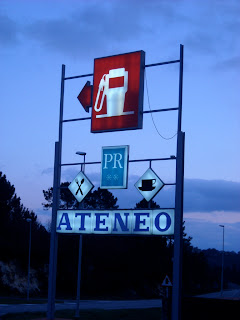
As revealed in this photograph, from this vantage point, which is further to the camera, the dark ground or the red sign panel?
the dark ground

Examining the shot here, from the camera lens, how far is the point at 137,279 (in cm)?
7162

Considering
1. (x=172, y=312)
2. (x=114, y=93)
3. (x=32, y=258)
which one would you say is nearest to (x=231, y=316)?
(x=172, y=312)

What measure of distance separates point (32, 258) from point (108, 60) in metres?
45.6

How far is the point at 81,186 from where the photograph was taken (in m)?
22.5

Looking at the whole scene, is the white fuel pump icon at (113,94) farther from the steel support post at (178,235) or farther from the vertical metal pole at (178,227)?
the steel support post at (178,235)

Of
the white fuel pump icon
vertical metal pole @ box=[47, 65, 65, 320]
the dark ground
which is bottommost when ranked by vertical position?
the dark ground

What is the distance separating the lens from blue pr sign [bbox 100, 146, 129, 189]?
20.8 metres

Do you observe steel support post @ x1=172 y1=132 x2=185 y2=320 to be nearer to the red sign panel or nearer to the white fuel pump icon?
the red sign panel

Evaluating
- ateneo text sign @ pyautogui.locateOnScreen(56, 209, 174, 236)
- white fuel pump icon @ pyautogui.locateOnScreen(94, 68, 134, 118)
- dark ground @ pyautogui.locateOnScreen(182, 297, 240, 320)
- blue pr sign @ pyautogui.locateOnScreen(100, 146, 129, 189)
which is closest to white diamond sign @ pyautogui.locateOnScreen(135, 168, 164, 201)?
ateneo text sign @ pyautogui.locateOnScreen(56, 209, 174, 236)

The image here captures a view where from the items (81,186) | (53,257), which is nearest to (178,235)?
(81,186)

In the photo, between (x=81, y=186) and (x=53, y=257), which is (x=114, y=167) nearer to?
(x=81, y=186)

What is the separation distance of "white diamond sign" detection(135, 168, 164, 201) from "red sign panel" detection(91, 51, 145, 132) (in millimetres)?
1828

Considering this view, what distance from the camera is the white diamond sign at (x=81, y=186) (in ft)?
73.4

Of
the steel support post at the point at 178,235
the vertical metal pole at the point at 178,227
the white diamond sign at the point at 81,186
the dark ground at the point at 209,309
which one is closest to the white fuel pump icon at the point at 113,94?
the vertical metal pole at the point at 178,227
